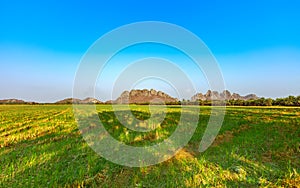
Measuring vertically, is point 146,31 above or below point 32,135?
above

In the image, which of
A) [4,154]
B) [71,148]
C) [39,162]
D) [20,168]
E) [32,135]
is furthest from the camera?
[32,135]

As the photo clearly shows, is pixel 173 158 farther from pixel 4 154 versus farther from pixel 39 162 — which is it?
pixel 4 154

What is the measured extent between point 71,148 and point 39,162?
1684 millimetres

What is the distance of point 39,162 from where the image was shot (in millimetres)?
5957

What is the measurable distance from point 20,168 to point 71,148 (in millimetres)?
2192

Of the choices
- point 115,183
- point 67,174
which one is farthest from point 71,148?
point 115,183

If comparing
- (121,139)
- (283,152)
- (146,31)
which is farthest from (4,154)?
(283,152)

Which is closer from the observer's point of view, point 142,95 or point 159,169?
point 159,169

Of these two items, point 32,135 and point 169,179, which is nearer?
point 169,179

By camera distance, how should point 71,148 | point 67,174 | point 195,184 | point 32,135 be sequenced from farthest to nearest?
point 32,135 → point 71,148 → point 67,174 → point 195,184

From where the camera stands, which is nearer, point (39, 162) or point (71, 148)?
point (39, 162)

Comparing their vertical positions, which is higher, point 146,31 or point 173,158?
point 146,31

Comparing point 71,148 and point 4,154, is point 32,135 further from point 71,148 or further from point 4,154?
point 71,148

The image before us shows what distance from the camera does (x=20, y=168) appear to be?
18.1 ft
